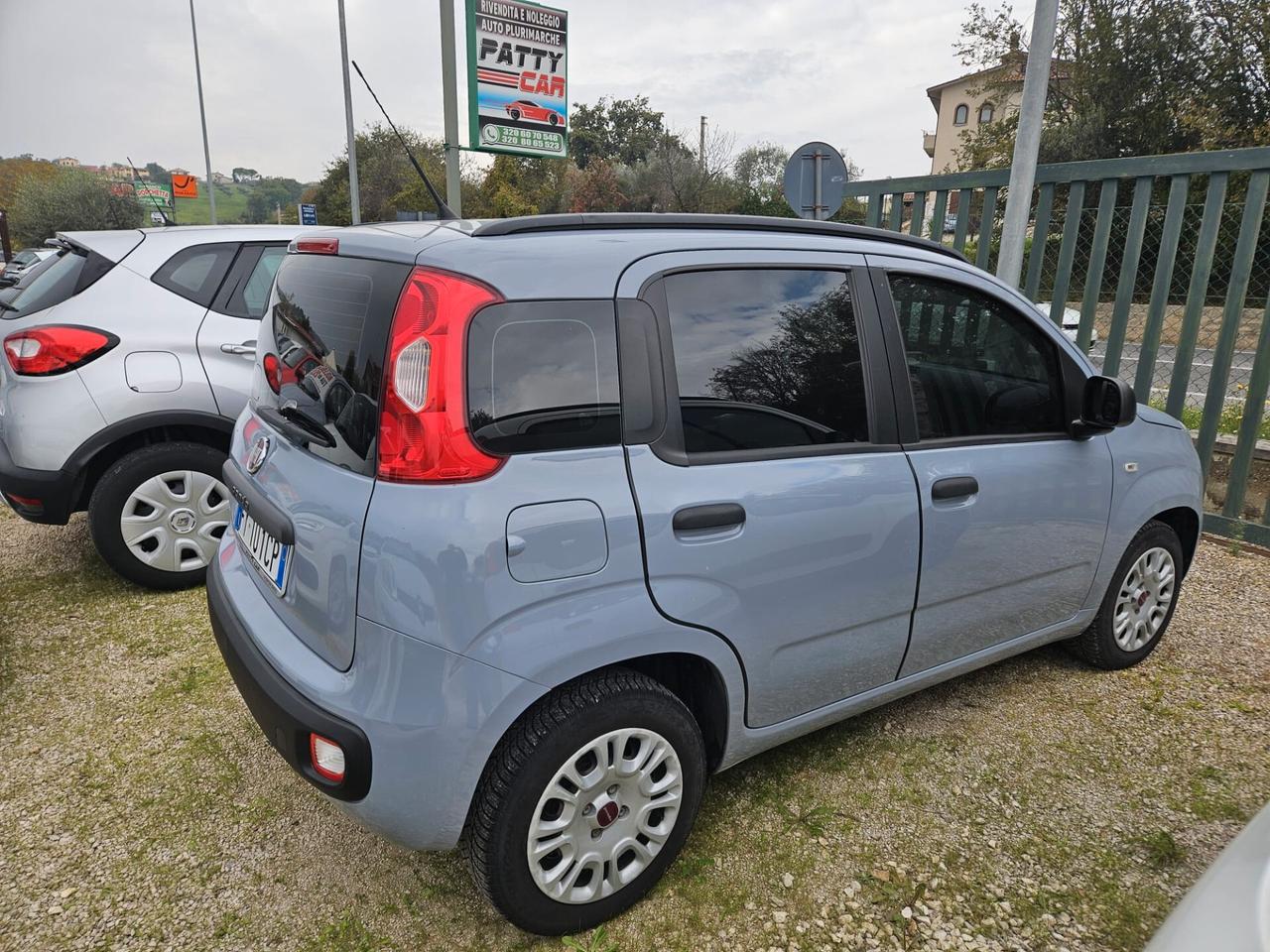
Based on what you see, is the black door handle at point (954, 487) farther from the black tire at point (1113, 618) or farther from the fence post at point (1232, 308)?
the fence post at point (1232, 308)

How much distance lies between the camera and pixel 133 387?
3807 mm

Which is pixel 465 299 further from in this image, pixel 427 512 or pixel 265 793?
pixel 265 793

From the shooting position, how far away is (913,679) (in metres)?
2.66

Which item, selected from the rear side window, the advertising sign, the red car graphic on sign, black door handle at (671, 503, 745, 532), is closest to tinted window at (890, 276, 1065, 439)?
black door handle at (671, 503, 745, 532)

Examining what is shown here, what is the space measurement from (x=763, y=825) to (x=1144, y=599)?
2090 millimetres

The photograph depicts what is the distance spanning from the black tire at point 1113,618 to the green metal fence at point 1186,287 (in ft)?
7.31

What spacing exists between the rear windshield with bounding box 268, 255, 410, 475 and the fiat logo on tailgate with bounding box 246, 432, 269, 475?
0.52 feet

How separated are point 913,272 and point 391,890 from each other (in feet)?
8.04

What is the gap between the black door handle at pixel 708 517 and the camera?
1929mm

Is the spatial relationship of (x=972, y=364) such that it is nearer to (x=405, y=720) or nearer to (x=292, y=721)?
(x=405, y=720)

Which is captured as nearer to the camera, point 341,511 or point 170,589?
point 341,511

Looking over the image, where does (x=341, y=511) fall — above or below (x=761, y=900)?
above

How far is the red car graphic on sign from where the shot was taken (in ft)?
29.0

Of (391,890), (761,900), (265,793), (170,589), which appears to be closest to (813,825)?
(761,900)
